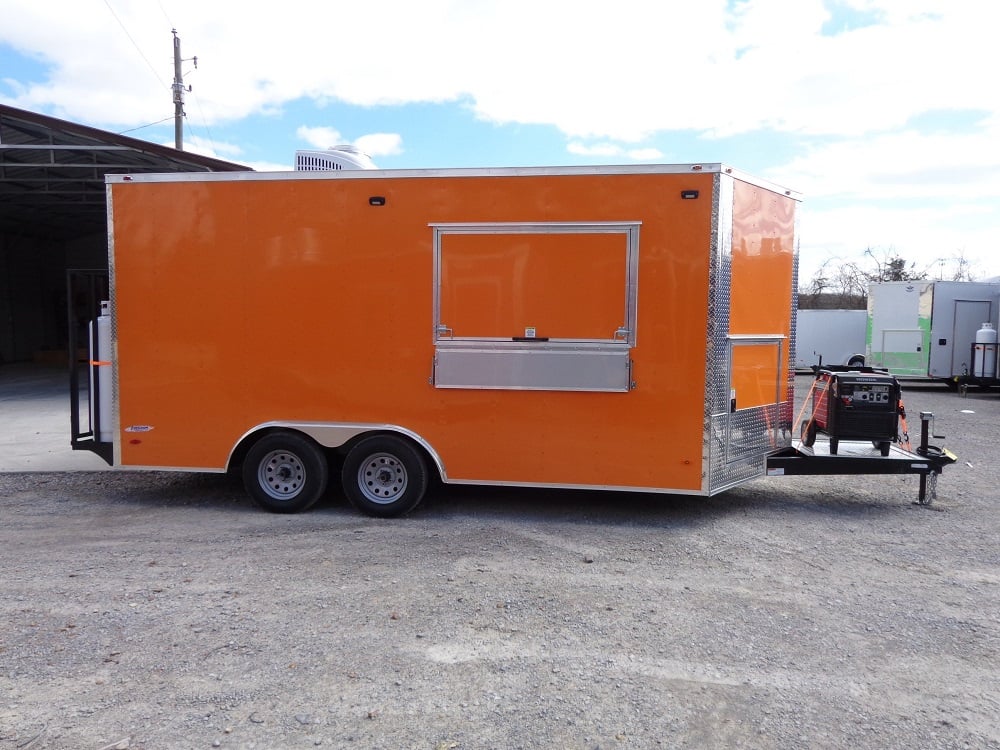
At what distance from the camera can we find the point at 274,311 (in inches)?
243

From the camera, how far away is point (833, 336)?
23828mm

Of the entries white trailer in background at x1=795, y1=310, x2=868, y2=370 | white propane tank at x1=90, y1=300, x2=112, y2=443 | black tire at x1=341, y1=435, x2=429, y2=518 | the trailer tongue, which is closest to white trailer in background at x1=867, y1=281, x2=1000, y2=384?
white trailer in background at x1=795, y1=310, x2=868, y2=370

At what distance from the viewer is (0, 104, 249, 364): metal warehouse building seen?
14.6 meters

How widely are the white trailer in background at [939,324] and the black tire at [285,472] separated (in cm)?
1698

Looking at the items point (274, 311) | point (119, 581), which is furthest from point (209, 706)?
point (274, 311)

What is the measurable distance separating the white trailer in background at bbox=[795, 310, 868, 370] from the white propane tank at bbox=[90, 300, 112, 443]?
21653 millimetres

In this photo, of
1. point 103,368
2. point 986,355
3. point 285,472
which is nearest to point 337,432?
point 285,472

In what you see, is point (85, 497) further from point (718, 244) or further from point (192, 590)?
point (718, 244)

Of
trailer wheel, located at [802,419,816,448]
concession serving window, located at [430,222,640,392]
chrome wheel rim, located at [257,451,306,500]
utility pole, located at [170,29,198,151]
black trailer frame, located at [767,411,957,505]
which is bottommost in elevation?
chrome wheel rim, located at [257,451,306,500]

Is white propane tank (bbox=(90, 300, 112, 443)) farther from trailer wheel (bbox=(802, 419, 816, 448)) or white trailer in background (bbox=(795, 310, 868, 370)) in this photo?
white trailer in background (bbox=(795, 310, 868, 370))

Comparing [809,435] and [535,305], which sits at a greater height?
[535,305]

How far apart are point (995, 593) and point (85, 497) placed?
25.1ft

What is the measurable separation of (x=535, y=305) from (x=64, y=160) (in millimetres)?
16318

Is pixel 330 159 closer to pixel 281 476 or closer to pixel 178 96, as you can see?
pixel 281 476
